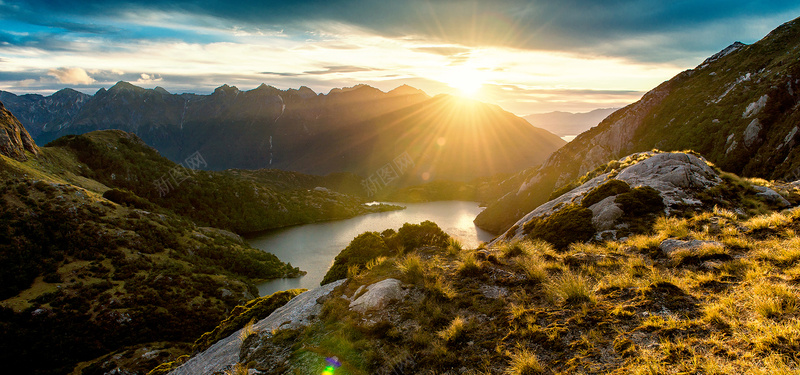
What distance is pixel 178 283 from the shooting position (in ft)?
239

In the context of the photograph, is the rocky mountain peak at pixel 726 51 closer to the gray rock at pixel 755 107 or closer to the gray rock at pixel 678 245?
the gray rock at pixel 755 107

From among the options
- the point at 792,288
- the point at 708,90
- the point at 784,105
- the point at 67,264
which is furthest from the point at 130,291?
the point at 708,90

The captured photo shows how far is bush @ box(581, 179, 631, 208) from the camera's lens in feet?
70.2

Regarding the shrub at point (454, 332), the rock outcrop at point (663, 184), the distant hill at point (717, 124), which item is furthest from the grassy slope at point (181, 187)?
the rock outcrop at point (663, 184)

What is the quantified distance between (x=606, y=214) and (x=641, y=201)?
8.23ft

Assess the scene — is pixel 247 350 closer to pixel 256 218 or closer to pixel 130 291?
pixel 130 291

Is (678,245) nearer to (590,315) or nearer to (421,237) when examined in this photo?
(590,315)

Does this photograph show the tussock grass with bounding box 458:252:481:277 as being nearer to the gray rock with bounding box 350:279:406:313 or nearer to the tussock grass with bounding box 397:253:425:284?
the tussock grass with bounding box 397:253:425:284

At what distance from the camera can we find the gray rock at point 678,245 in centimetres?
1139

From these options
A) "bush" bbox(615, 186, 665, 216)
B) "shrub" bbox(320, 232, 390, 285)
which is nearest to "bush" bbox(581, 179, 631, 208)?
"bush" bbox(615, 186, 665, 216)

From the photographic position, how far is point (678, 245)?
480 inches

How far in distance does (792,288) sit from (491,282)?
7.55 metres

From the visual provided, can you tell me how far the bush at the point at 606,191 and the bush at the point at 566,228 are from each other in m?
1.00

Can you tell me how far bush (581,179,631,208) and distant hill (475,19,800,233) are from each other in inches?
491
